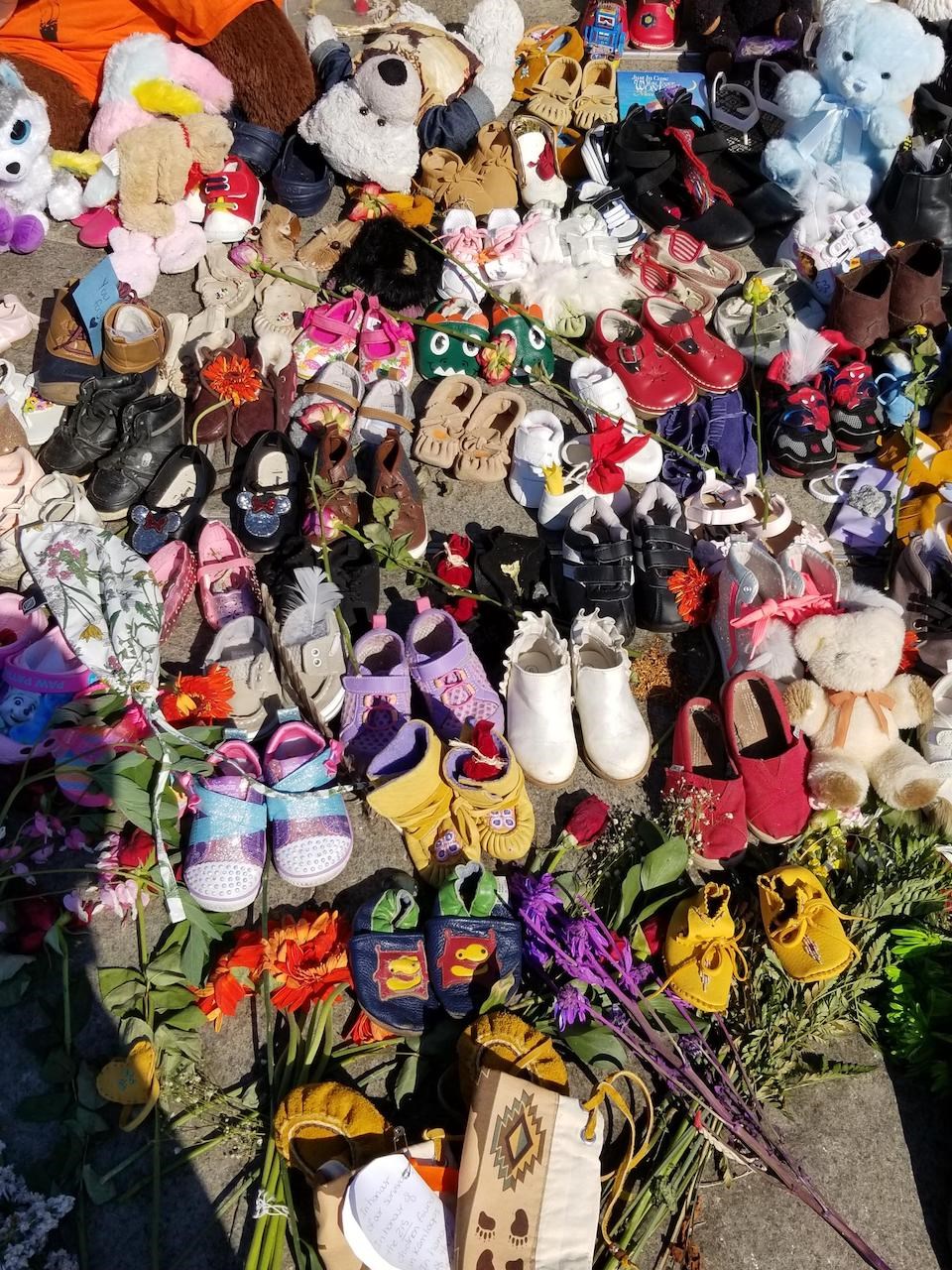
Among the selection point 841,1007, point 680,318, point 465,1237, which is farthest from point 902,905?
point 680,318

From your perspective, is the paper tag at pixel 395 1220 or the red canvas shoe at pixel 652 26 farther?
the red canvas shoe at pixel 652 26

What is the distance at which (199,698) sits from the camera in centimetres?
292

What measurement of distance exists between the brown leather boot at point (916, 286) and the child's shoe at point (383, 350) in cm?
191

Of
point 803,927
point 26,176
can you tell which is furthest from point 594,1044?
point 26,176

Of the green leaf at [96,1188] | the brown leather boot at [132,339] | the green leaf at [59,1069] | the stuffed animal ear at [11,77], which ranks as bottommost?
the green leaf at [96,1188]

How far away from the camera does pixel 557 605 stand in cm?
326

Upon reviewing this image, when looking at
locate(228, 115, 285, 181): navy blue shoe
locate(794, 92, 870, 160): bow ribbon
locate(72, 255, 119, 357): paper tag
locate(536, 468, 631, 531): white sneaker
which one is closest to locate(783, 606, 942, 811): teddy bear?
locate(536, 468, 631, 531): white sneaker

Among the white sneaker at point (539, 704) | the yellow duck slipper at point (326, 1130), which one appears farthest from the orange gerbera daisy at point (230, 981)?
the white sneaker at point (539, 704)

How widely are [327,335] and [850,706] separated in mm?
2445

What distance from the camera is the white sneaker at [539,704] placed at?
113 inches

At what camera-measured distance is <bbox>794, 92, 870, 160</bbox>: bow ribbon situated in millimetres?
4250

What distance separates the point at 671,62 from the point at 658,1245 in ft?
17.7

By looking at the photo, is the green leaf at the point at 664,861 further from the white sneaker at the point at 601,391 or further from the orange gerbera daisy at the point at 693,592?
the white sneaker at the point at 601,391

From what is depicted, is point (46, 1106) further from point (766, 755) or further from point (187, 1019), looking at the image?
point (766, 755)
